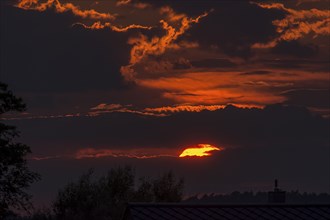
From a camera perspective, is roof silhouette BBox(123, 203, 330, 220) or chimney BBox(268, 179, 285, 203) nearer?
roof silhouette BBox(123, 203, 330, 220)

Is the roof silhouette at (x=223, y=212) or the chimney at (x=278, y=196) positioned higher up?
the chimney at (x=278, y=196)

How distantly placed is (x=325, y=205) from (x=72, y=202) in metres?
49.1

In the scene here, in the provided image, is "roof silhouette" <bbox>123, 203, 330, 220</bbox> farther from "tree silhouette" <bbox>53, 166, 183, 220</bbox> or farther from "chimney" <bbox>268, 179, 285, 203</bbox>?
"tree silhouette" <bbox>53, 166, 183, 220</bbox>

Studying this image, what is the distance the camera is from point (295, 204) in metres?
50.7

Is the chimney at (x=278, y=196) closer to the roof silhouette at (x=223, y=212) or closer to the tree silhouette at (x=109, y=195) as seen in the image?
the roof silhouette at (x=223, y=212)

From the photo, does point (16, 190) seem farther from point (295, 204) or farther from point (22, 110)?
point (295, 204)

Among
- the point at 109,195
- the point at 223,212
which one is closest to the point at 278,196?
the point at 223,212

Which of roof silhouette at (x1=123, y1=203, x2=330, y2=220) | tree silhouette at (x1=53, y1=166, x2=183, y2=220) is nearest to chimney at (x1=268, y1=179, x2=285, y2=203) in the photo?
roof silhouette at (x1=123, y1=203, x2=330, y2=220)

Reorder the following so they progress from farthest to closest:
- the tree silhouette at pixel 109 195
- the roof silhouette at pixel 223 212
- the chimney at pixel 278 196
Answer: the tree silhouette at pixel 109 195, the chimney at pixel 278 196, the roof silhouette at pixel 223 212

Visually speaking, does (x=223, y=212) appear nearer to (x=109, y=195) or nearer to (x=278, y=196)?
(x=278, y=196)

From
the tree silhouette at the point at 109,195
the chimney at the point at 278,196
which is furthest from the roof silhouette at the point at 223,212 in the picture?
the tree silhouette at the point at 109,195

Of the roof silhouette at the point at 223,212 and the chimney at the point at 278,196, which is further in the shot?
the chimney at the point at 278,196

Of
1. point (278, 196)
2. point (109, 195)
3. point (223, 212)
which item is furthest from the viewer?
point (109, 195)

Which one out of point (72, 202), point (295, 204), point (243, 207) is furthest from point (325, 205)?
point (72, 202)
